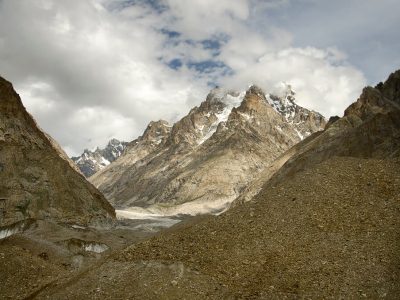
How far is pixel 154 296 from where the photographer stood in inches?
730

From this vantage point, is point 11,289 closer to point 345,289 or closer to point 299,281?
point 299,281

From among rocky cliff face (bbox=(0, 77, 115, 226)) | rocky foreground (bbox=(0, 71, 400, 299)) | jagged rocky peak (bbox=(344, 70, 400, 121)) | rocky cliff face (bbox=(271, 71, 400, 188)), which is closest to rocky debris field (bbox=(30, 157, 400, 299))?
rocky foreground (bbox=(0, 71, 400, 299))

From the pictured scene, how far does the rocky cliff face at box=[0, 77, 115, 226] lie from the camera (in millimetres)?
74750

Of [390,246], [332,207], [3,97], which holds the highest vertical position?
[3,97]

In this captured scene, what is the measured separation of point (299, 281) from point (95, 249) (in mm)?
40926

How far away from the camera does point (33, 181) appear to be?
3132 inches

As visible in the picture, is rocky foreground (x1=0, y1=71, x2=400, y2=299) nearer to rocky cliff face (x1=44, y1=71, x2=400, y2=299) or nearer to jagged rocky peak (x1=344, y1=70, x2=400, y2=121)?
rocky cliff face (x1=44, y1=71, x2=400, y2=299)

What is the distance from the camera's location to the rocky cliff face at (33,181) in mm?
74750

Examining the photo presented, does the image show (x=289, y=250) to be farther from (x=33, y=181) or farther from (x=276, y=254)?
(x=33, y=181)

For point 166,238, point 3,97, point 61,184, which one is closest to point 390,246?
point 166,238

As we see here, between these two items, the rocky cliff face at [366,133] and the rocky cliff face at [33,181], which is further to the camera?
the rocky cliff face at [366,133]

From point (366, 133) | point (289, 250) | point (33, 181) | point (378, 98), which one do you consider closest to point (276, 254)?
point (289, 250)

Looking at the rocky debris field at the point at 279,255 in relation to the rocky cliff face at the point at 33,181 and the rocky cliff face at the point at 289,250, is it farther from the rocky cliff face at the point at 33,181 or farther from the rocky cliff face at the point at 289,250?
the rocky cliff face at the point at 33,181

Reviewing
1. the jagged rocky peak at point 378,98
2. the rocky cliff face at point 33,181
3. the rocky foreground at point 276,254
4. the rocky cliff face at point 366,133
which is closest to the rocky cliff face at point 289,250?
the rocky foreground at point 276,254
